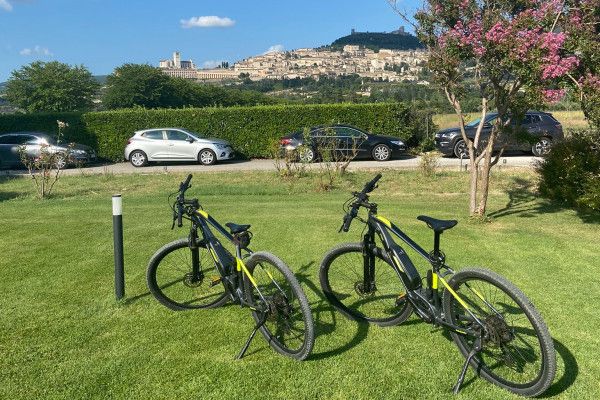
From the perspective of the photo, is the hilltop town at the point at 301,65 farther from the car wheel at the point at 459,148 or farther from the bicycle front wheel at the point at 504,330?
the bicycle front wheel at the point at 504,330

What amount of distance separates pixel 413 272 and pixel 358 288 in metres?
0.83

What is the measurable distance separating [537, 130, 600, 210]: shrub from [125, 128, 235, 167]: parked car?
1207 cm

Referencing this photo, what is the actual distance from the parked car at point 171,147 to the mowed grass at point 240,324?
33.7ft

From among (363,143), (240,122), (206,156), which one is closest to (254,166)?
(206,156)

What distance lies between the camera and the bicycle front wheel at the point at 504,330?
2.91m

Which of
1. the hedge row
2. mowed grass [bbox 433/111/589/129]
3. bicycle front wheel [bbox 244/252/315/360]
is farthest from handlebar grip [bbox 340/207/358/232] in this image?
the hedge row

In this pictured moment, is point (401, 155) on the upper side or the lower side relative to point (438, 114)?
lower

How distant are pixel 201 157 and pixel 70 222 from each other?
11008mm

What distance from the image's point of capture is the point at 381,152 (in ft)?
60.7

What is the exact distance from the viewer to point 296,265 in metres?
5.66

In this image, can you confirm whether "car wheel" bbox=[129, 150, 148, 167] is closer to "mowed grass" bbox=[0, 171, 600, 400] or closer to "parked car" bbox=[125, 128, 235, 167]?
"parked car" bbox=[125, 128, 235, 167]

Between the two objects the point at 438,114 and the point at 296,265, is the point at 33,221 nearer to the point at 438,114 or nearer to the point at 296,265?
the point at 296,265

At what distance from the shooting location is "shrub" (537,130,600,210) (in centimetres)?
885

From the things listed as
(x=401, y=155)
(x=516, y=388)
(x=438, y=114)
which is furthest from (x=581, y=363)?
(x=438, y=114)
